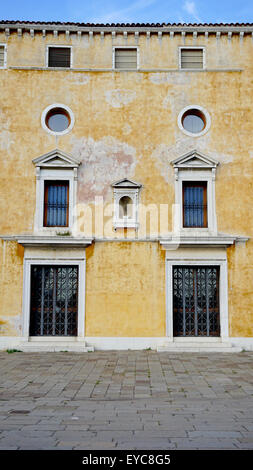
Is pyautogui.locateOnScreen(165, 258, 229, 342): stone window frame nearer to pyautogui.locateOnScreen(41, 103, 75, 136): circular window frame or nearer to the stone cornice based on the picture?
pyautogui.locateOnScreen(41, 103, 75, 136): circular window frame

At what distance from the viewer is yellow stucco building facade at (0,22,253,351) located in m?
14.1

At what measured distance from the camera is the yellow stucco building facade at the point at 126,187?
14086 mm

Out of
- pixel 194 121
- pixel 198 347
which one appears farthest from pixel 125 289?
pixel 194 121

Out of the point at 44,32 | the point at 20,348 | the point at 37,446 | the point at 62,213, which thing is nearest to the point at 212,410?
the point at 37,446

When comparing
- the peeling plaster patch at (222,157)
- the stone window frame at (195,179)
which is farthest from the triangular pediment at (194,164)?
the peeling plaster patch at (222,157)

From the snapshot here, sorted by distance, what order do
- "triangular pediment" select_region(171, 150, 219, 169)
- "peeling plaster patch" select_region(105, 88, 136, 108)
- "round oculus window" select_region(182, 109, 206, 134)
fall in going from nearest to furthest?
"triangular pediment" select_region(171, 150, 219, 169), "peeling plaster patch" select_region(105, 88, 136, 108), "round oculus window" select_region(182, 109, 206, 134)

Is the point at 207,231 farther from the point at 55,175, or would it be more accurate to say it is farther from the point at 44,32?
the point at 44,32

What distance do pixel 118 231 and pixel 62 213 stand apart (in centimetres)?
197

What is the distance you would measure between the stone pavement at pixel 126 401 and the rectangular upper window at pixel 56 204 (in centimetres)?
424

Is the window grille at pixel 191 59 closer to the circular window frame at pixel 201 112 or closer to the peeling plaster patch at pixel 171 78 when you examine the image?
the peeling plaster patch at pixel 171 78

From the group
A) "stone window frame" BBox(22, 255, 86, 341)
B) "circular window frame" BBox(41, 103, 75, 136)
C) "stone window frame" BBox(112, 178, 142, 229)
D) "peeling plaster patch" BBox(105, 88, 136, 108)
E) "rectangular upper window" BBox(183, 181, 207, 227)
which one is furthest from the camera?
"peeling plaster patch" BBox(105, 88, 136, 108)

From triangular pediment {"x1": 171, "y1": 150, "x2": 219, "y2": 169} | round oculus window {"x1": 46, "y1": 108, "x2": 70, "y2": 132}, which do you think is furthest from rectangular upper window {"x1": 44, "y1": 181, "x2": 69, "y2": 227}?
triangular pediment {"x1": 171, "y1": 150, "x2": 219, "y2": 169}

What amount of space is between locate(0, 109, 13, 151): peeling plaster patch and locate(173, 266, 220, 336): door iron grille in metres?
6.94

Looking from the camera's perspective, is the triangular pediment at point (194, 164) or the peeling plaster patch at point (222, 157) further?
the peeling plaster patch at point (222, 157)
